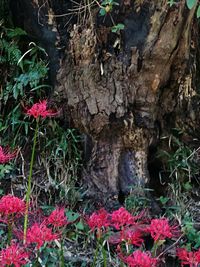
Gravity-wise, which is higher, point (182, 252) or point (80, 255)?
point (182, 252)

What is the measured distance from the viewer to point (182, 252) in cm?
137

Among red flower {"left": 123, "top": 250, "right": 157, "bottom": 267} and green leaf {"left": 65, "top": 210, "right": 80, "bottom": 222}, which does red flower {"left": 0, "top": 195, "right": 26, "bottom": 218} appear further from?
green leaf {"left": 65, "top": 210, "right": 80, "bottom": 222}

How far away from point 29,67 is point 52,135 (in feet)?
1.27

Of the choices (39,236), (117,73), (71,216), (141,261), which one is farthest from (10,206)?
(117,73)

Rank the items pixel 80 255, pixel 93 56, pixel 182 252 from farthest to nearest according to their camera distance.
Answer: pixel 93 56
pixel 80 255
pixel 182 252

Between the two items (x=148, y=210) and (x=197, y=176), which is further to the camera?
(x=197, y=176)

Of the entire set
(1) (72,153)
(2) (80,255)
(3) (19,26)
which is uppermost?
(3) (19,26)

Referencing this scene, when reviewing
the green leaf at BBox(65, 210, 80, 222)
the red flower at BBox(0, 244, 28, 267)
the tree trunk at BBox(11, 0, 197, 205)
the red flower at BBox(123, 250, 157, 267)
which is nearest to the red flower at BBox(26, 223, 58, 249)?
the red flower at BBox(0, 244, 28, 267)

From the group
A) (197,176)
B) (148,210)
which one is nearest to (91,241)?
(148,210)

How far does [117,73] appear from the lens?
7.25 ft

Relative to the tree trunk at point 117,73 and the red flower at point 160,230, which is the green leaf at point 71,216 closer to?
the tree trunk at point 117,73

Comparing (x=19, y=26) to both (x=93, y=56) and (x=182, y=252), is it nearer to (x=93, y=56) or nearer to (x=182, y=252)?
(x=93, y=56)

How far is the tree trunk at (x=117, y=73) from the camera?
2158mm

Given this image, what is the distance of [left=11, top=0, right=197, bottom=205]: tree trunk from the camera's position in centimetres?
216
